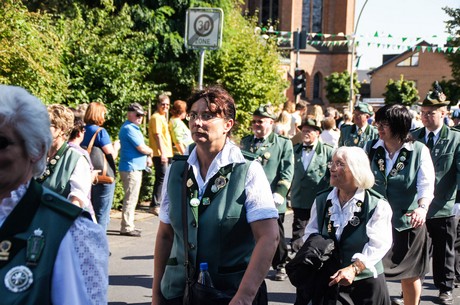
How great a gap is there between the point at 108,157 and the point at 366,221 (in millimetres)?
4259

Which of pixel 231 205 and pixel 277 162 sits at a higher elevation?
pixel 231 205

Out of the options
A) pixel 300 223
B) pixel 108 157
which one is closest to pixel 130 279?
pixel 108 157

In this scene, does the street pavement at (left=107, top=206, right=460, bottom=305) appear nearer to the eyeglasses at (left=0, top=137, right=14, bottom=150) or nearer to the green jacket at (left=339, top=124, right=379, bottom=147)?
the green jacket at (left=339, top=124, right=379, bottom=147)

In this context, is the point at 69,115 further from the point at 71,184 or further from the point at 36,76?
the point at 36,76

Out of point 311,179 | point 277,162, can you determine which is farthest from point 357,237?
point 311,179

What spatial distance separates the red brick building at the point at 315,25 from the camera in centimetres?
6050

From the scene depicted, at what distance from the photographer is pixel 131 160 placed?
35.6 ft

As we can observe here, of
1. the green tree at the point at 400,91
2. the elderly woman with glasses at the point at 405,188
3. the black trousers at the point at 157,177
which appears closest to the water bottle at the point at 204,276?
the elderly woman with glasses at the point at 405,188

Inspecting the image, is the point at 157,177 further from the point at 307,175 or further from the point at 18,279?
the point at 18,279

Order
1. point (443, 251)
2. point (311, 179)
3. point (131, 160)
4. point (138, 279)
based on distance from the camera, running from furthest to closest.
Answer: point (131, 160) → point (311, 179) → point (138, 279) → point (443, 251)

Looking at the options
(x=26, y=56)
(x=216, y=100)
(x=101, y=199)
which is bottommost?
(x=101, y=199)

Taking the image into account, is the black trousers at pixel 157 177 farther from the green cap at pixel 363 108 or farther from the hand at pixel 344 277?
the hand at pixel 344 277

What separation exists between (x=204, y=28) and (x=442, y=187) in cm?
492

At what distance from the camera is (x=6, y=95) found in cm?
220
